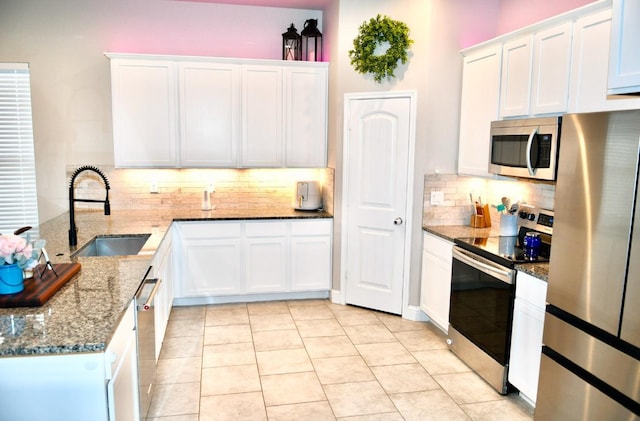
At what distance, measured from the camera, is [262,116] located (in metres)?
4.84

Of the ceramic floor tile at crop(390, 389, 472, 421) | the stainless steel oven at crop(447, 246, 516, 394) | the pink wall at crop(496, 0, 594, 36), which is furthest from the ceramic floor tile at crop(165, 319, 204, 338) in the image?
the pink wall at crop(496, 0, 594, 36)

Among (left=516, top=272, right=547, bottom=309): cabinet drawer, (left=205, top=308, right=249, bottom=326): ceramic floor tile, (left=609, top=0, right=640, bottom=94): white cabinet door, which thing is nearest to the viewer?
(left=609, top=0, right=640, bottom=94): white cabinet door

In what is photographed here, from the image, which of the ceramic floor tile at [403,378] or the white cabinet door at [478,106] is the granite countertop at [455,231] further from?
the ceramic floor tile at [403,378]

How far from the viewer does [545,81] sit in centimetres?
308

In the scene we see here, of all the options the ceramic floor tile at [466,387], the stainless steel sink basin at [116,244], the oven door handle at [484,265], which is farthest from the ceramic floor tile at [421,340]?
the stainless steel sink basin at [116,244]

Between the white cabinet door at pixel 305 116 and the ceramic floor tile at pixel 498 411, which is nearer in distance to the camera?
the ceramic floor tile at pixel 498 411

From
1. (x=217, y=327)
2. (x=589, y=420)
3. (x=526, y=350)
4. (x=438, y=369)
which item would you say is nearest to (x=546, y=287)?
(x=526, y=350)

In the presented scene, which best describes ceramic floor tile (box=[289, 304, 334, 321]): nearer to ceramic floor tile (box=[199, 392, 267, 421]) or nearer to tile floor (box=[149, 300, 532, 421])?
tile floor (box=[149, 300, 532, 421])

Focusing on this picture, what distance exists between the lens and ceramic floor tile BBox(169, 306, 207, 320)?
4.46 meters

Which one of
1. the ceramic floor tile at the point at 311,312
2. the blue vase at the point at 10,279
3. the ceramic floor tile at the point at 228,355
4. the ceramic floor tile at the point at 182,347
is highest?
the blue vase at the point at 10,279

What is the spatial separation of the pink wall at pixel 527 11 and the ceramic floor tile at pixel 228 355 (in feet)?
11.7

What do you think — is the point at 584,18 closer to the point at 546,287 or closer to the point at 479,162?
the point at 479,162

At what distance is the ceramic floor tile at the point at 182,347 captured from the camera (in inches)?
144

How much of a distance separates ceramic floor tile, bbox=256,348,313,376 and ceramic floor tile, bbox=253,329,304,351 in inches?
3.1
